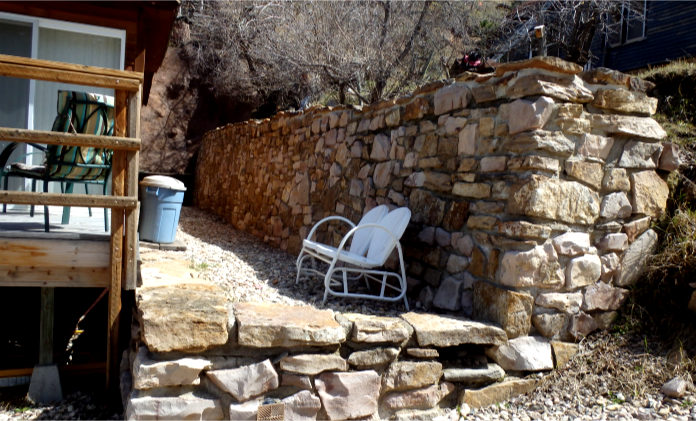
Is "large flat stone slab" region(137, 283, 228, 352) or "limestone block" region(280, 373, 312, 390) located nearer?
"large flat stone slab" region(137, 283, 228, 352)

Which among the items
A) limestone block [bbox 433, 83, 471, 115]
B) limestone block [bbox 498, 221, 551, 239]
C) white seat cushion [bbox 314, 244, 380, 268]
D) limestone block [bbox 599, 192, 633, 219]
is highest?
limestone block [bbox 433, 83, 471, 115]

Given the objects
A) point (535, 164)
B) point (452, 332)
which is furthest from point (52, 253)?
point (535, 164)

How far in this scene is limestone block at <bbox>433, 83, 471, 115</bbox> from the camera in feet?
11.6

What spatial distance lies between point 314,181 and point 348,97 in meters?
4.48

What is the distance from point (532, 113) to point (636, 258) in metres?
1.29

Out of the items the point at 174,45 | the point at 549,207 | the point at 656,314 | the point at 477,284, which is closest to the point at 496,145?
the point at 549,207

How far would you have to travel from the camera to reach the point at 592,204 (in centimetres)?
324

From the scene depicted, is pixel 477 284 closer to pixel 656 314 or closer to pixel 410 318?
pixel 410 318

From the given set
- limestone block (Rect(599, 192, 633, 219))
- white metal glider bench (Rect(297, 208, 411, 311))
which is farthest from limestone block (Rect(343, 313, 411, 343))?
limestone block (Rect(599, 192, 633, 219))

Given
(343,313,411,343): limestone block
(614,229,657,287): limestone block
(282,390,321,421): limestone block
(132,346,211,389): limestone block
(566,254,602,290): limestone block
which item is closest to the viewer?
(132,346,211,389): limestone block

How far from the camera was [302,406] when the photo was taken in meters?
2.62

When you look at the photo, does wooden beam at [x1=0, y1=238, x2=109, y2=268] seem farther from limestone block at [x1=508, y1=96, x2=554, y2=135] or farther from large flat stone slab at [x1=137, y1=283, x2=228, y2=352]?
limestone block at [x1=508, y1=96, x2=554, y2=135]

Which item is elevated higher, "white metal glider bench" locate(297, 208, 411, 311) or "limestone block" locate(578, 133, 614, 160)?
"limestone block" locate(578, 133, 614, 160)

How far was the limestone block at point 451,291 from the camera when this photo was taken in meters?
3.38
